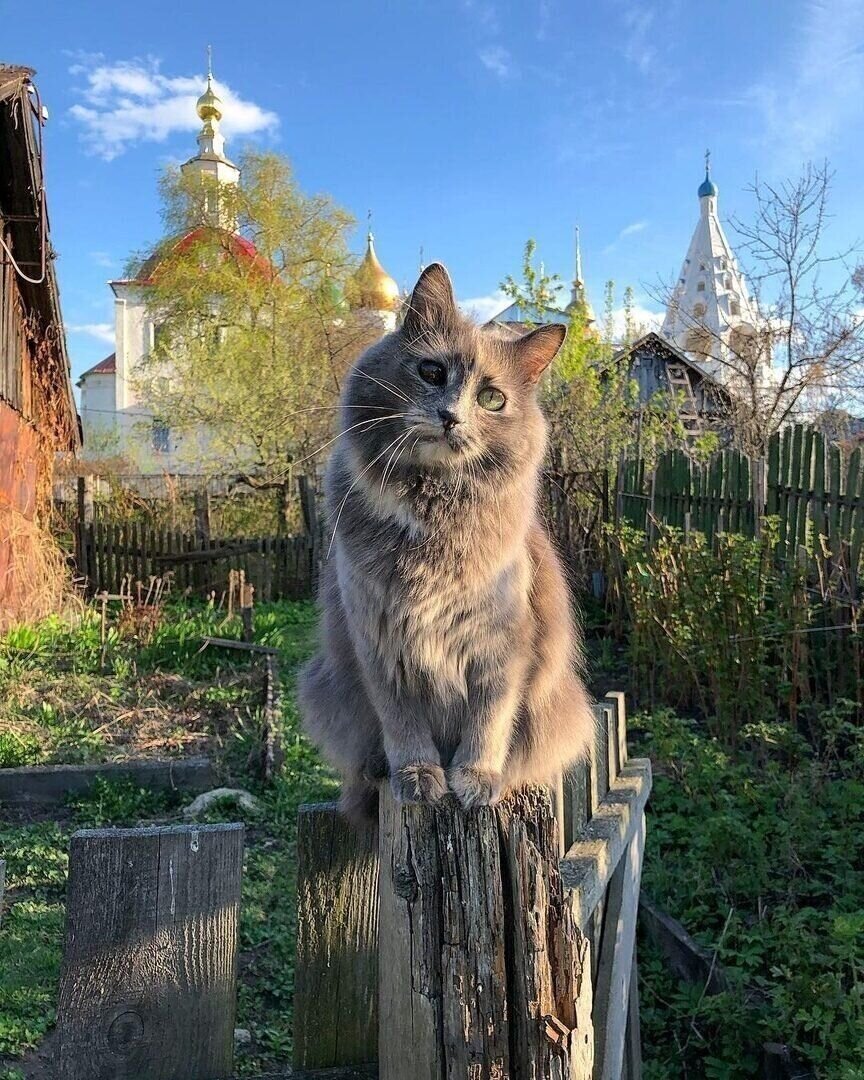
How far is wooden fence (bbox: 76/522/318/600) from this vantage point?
419 inches

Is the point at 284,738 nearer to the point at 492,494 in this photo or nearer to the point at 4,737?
the point at 4,737

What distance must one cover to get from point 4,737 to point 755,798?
4164 mm

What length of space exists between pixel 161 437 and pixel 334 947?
2193cm

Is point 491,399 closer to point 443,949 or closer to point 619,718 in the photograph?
point 443,949

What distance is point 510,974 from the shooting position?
112 centimetres

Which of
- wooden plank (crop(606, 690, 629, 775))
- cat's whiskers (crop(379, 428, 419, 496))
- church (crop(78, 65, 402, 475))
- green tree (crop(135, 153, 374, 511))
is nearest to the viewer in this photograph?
cat's whiskers (crop(379, 428, 419, 496))

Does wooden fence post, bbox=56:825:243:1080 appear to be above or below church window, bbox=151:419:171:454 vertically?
below

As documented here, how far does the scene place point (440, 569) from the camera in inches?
63.4

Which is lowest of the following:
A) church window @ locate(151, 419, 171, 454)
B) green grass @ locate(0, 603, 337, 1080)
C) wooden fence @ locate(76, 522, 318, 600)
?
green grass @ locate(0, 603, 337, 1080)

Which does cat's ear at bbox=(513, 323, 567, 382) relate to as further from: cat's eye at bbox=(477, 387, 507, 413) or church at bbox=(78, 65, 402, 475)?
church at bbox=(78, 65, 402, 475)

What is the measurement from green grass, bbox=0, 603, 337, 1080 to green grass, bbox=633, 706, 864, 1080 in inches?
52.5

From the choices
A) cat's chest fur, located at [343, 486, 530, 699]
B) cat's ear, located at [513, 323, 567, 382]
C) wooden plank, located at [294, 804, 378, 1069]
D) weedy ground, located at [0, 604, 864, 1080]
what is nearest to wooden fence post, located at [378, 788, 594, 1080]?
wooden plank, located at [294, 804, 378, 1069]

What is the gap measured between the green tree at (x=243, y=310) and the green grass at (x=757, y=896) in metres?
12.9

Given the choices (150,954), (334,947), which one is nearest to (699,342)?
(334,947)
